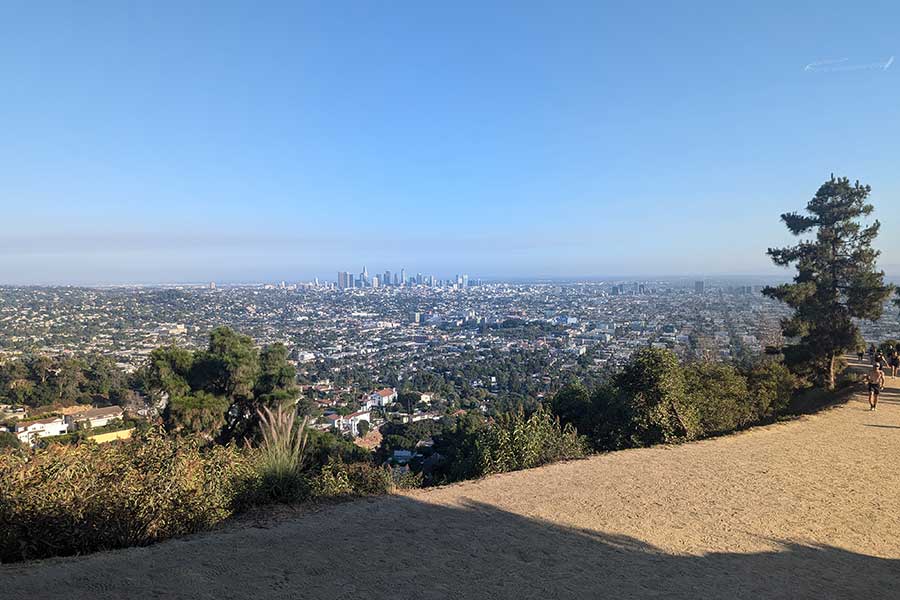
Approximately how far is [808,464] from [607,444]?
3.09 m

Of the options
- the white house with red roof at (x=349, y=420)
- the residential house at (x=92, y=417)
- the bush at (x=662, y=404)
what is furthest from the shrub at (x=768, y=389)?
the residential house at (x=92, y=417)

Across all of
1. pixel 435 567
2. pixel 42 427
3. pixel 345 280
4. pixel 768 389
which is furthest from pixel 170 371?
pixel 345 280

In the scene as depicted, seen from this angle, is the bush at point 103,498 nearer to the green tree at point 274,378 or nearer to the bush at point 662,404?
the bush at point 662,404

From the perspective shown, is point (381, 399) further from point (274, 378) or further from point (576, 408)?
point (576, 408)

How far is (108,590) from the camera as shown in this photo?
341cm

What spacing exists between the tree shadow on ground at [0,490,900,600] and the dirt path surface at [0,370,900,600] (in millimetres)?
17

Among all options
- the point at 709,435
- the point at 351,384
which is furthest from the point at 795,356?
the point at 351,384

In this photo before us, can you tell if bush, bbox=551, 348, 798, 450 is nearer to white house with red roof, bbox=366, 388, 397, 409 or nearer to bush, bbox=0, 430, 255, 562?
bush, bbox=0, 430, 255, 562

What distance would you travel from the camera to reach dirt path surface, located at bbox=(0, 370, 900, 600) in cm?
377

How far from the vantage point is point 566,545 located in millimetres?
4918

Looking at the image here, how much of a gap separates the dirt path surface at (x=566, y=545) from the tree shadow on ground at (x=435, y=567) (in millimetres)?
17

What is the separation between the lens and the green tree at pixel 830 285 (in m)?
14.2

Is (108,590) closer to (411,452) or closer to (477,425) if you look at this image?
(477,425)

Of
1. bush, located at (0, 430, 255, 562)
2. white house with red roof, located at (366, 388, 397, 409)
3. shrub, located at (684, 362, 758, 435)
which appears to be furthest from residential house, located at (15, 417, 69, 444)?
shrub, located at (684, 362, 758, 435)
